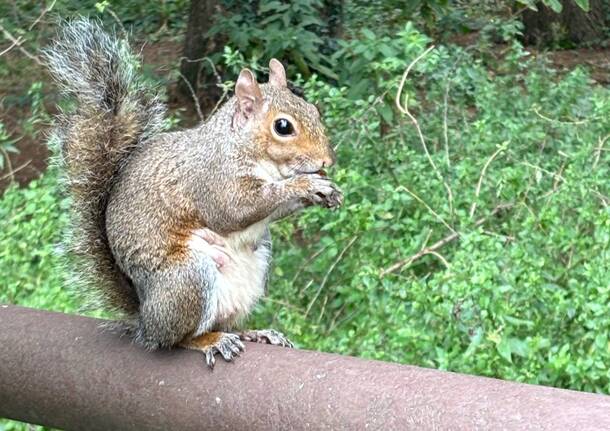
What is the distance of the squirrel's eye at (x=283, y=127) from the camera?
8.75 ft

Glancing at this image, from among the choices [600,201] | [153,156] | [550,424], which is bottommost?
[600,201]

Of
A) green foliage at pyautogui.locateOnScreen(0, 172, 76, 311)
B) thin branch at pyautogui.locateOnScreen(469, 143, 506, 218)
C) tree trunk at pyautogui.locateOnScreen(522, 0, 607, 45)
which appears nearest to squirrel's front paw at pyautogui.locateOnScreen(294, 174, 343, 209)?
green foliage at pyautogui.locateOnScreen(0, 172, 76, 311)

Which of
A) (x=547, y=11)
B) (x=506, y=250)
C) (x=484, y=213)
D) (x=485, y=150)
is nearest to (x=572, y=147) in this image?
(x=485, y=150)

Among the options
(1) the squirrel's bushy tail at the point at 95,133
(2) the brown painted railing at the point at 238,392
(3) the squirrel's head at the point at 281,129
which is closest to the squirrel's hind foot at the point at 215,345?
(2) the brown painted railing at the point at 238,392

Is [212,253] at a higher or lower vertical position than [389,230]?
higher

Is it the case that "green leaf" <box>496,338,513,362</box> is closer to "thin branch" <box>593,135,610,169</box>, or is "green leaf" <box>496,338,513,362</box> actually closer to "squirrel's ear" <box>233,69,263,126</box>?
"squirrel's ear" <box>233,69,263,126</box>

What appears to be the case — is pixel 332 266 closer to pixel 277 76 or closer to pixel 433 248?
pixel 433 248

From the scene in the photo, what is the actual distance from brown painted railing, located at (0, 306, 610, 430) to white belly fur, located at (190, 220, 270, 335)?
29 centimetres

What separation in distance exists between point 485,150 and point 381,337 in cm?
163

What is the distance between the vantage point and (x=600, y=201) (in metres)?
4.01

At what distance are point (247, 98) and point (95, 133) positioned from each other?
0.36 metres

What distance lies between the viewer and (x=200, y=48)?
6453 mm

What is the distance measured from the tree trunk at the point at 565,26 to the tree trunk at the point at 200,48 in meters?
3.34

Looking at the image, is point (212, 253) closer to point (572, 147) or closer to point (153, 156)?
point (153, 156)
